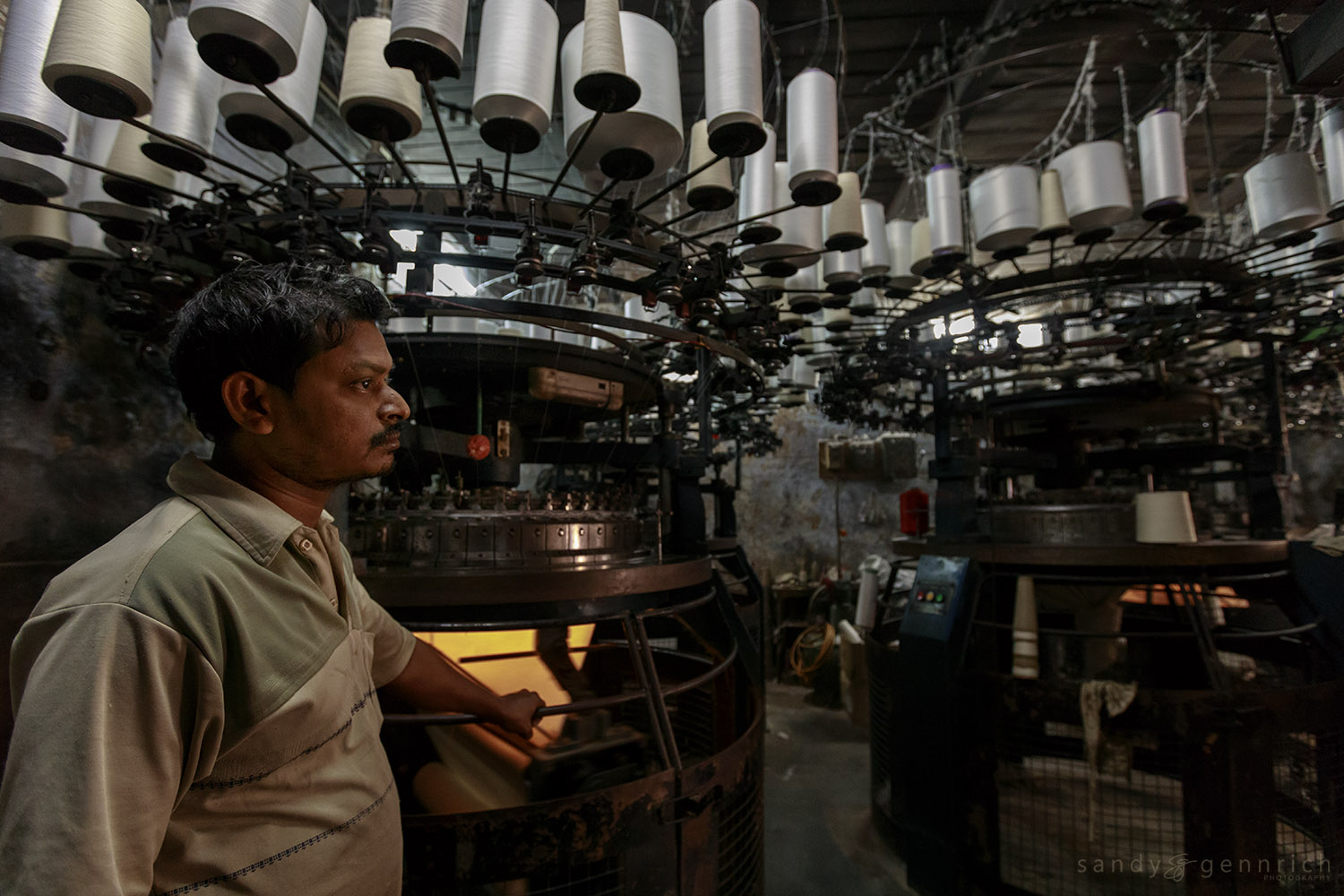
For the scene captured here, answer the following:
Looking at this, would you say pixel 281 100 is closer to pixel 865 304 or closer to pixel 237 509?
pixel 237 509

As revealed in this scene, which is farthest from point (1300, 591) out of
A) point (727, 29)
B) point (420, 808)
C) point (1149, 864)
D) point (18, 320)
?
point (18, 320)

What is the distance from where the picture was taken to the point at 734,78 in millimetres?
2094

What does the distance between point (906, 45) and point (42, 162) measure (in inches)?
228

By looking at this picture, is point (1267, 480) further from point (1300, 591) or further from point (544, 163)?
point (544, 163)

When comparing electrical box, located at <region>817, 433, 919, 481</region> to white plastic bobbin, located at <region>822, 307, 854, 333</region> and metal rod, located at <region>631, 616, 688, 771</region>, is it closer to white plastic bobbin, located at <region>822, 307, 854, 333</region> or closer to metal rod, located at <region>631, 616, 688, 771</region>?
white plastic bobbin, located at <region>822, 307, 854, 333</region>

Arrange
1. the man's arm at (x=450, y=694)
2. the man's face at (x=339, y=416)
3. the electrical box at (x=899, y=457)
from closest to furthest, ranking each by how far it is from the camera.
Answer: the man's face at (x=339, y=416), the man's arm at (x=450, y=694), the electrical box at (x=899, y=457)

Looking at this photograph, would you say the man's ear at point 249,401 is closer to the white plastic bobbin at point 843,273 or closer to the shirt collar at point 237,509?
the shirt collar at point 237,509

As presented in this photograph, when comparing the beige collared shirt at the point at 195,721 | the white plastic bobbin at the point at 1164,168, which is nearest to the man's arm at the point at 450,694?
the beige collared shirt at the point at 195,721

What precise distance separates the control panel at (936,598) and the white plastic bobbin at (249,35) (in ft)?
15.2

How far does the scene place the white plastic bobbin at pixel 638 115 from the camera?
212 centimetres

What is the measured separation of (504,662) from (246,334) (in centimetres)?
259

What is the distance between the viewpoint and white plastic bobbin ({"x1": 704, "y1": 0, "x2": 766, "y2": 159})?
2.08 m

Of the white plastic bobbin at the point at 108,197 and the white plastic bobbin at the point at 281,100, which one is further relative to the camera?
the white plastic bobbin at the point at 108,197

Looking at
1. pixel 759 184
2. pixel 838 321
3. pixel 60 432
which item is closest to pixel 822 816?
pixel 838 321
